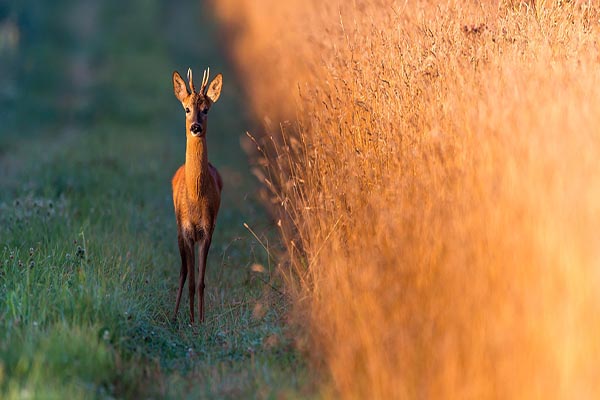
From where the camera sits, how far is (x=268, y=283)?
6.80 meters

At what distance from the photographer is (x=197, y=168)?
296 inches

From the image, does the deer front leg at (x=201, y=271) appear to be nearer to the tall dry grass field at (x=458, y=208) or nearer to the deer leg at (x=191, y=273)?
the deer leg at (x=191, y=273)

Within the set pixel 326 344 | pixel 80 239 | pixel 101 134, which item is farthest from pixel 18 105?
pixel 326 344

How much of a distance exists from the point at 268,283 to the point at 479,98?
2.34 meters

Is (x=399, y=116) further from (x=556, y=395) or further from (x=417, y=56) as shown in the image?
(x=556, y=395)

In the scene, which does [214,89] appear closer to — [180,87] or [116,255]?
[180,87]

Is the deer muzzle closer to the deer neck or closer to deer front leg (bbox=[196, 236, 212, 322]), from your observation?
the deer neck

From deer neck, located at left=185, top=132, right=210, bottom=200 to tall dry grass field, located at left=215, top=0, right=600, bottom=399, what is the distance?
81cm

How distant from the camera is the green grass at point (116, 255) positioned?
5109 mm

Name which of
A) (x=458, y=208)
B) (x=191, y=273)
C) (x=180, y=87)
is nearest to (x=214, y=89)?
(x=180, y=87)

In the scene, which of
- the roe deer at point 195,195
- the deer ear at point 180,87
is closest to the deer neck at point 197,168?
the roe deer at point 195,195

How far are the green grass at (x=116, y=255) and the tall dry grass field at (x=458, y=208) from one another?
586 mm

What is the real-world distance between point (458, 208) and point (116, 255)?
3324mm

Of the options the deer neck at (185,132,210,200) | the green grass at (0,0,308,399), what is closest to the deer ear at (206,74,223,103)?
the deer neck at (185,132,210,200)
